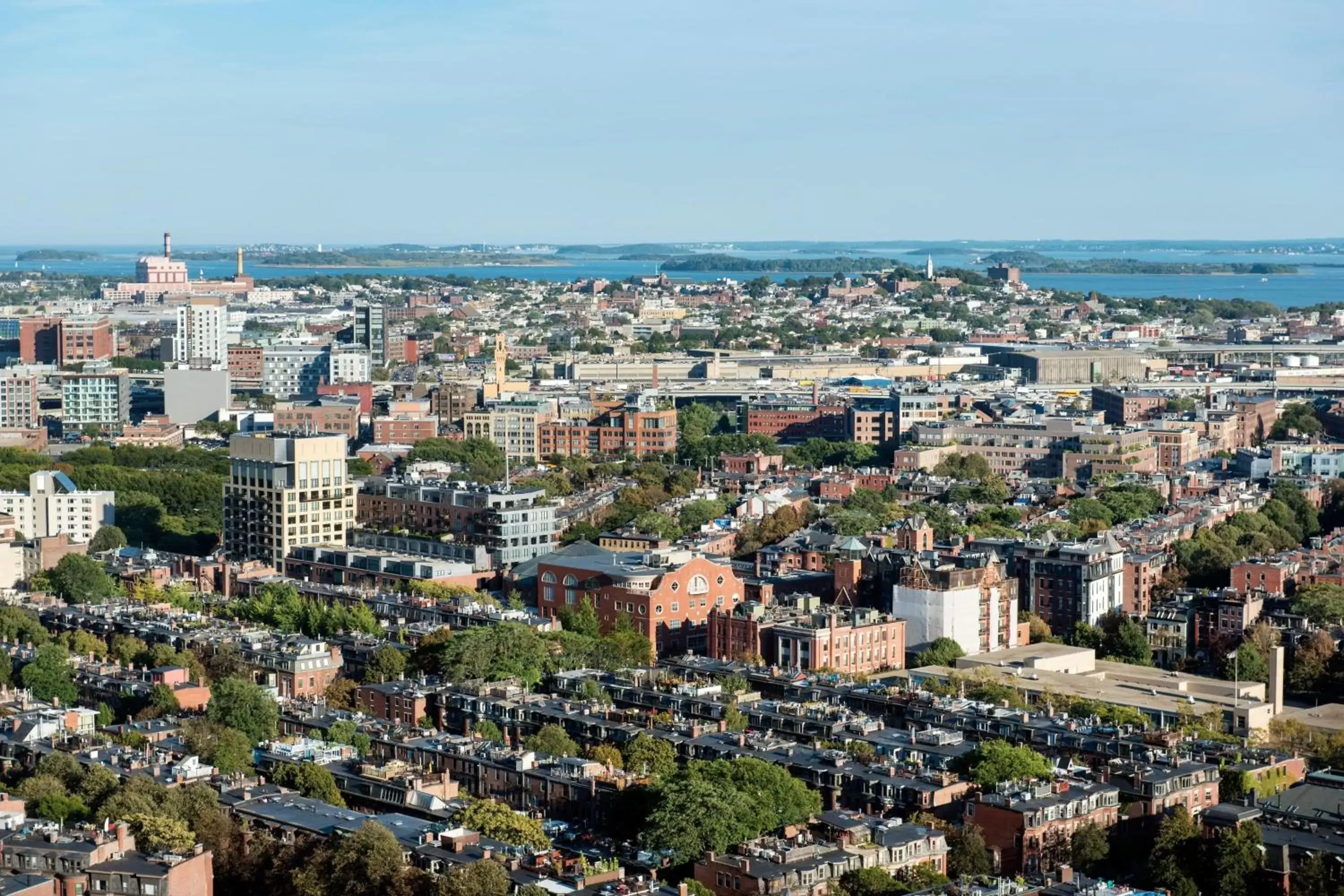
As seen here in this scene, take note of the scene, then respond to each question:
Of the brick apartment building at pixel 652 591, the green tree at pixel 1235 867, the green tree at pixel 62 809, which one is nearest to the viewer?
the green tree at pixel 1235 867

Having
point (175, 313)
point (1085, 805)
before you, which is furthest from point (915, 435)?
point (175, 313)

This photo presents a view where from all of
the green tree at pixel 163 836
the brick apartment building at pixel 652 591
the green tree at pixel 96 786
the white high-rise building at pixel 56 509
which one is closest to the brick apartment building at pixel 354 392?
the white high-rise building at pixel 56 509

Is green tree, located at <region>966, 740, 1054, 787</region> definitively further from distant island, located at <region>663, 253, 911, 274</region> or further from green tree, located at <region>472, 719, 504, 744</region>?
distant island, located at <region>663, 253, 911, 274</region>

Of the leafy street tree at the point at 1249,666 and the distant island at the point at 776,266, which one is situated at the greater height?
the distant island at the point at 776,266

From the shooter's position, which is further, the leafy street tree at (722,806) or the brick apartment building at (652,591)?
the brick apartment building at (652,591)

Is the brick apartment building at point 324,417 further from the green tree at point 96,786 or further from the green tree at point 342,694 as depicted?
the green tree at point 96,786

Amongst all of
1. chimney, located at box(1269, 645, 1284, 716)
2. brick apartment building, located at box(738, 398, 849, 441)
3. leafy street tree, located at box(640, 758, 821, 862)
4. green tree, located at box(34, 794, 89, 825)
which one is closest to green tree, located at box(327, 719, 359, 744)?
green tree, located at box(34, 794, 89, 825)
